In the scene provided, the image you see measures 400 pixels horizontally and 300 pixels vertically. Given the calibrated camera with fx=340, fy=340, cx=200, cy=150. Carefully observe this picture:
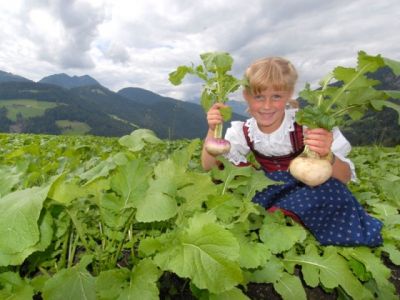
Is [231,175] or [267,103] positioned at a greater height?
[267,103]

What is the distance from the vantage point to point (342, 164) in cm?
265

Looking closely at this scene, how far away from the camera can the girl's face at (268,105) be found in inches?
112

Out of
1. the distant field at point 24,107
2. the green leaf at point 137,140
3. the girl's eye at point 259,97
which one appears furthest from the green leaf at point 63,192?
the distant field at point 24,107

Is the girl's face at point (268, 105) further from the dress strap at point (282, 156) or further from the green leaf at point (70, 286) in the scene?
the green leaf at point (70, 286)

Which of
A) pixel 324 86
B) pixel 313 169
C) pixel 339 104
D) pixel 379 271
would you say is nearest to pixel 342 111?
pixel 339 104

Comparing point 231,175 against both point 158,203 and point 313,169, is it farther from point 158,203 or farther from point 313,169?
point 158,203

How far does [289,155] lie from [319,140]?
0.76 m

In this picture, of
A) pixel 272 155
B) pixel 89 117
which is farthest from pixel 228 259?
pixel 89 117

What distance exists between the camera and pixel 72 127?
5034 inches

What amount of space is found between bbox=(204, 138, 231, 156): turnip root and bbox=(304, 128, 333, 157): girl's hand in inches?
29.1

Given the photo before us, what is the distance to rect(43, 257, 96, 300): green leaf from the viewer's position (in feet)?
4.26

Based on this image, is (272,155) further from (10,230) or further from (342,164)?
(10,230)

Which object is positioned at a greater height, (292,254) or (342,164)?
(342,164)

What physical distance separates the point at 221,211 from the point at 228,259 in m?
0.59
